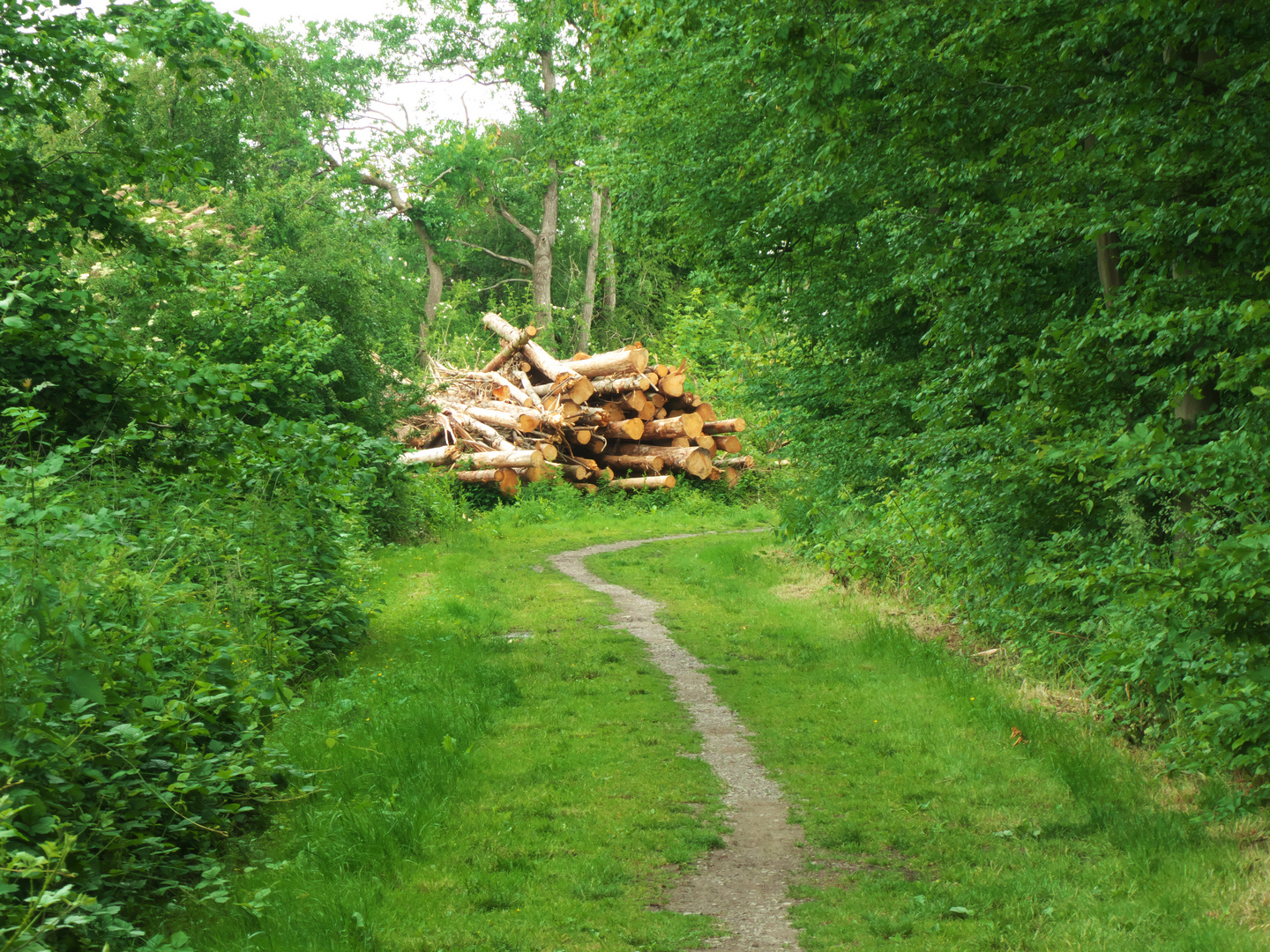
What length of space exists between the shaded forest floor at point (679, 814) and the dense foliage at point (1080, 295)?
649 millimetres

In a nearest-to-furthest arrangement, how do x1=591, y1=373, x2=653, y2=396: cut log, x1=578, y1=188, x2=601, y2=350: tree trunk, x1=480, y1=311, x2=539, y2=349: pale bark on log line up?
x1=591, y1=373, x2=653, y2=396: cut log → x1=480, y1=311, x2=539, y2=349: pale bark on log → x1=578, y1=188, x2=601, y2=350: tree trunk

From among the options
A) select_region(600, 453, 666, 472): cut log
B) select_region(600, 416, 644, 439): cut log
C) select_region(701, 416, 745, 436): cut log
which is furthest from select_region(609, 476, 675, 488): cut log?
select_region(701, 416, 745, 436): cut log

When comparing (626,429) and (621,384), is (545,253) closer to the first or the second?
(621,384)

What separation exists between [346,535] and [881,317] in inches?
241

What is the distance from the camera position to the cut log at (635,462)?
2398 centimetres

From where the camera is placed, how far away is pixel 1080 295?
7445 millimetres

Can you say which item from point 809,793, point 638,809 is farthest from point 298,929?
point 809,793

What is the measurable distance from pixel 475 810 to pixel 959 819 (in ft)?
9.25

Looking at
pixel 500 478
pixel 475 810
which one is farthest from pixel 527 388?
pixel 475 810

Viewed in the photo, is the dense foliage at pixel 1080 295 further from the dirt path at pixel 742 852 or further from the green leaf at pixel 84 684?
the green leaf at pixel 84 684

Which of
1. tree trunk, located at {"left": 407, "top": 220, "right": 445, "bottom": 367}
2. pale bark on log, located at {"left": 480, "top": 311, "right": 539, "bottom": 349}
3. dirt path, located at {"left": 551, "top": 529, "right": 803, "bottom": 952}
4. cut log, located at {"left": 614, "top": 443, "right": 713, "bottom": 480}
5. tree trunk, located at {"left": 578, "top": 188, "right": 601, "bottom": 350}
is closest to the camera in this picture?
dirt path, located at {"left": 551, "top": 529, "right": 803, "bottom": 952}

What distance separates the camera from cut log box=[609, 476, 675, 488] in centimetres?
2380

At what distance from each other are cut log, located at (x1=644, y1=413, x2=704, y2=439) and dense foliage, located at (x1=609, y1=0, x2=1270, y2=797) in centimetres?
1424

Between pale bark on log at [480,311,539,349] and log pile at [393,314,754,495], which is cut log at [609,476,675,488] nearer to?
log pile at [393,314,754,495]
